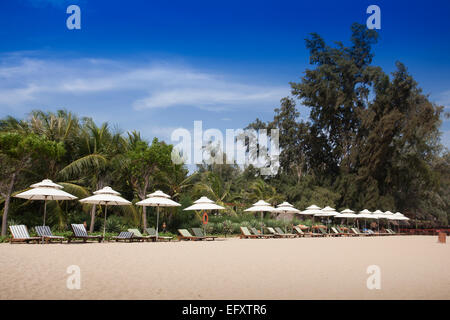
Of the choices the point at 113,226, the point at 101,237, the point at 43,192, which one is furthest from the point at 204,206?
the point at 43,192

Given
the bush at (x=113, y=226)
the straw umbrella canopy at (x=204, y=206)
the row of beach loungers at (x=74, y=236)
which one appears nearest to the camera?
the row of beach loungers at (x=74, y=236)

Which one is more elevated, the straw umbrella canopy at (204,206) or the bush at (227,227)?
the straw umbrella canopy at (204,206)

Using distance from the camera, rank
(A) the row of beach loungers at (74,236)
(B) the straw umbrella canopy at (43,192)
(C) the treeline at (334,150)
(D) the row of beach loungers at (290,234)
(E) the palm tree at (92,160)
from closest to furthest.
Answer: (A) the row of beach loungers at (74,236) → (B) the straw umbrella canopy at (43,192) → (E) the palm tree at (92,160) → (D) the row of beach loungers at (290,234) → (C) the treeline at (334,150)

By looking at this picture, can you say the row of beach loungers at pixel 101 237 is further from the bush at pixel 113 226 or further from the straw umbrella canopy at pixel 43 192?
the bush at pixel 113 226

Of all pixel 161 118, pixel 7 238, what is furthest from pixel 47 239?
pixel 161 118

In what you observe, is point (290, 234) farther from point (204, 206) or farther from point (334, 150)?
point (334, 150)

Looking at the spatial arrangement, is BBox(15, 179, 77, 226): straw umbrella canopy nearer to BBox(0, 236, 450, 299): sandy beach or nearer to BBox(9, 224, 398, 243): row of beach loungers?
BBox(9, 224, 398, 243): row of beach loungers

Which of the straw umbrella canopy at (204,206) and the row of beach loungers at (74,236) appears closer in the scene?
the row of beach loungers at (74,236)

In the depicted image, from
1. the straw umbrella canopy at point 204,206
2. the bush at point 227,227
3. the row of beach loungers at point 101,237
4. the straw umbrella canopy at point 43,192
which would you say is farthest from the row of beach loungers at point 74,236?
the bush at point 227,227

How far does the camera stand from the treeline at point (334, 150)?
81.9ft

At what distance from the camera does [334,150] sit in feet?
143

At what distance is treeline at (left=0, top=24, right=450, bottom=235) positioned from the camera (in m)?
25.0

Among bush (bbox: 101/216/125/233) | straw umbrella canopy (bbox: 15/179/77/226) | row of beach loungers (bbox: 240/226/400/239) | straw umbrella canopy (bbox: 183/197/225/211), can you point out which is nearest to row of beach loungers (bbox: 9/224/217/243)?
straw umbrella canopy (bbox: 15/179/77/226)
